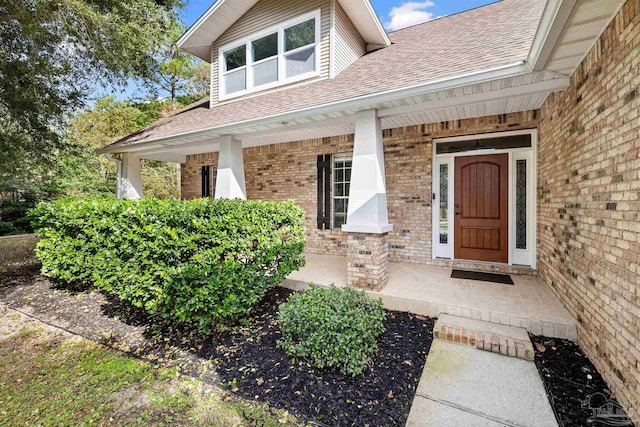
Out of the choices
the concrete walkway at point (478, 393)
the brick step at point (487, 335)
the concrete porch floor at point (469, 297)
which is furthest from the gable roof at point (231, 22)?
the concrete walkway at point (478, 393)

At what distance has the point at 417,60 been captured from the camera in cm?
452

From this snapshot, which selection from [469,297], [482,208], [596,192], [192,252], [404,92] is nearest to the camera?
[596,192]

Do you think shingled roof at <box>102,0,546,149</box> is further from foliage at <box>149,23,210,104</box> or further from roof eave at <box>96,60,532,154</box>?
foliage at <box>149,23,210,104</box>

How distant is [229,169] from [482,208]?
16.6 ft

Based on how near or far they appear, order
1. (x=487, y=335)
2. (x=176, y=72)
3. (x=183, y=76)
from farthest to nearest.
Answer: (x=183, y=76) < (x=176, y=72) < (x=487, y=335)

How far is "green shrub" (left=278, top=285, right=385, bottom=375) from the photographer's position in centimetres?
255

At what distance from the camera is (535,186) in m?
4.68

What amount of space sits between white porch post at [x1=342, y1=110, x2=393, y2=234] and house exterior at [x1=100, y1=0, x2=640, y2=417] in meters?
0.02

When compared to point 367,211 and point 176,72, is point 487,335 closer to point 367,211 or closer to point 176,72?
point 367,211

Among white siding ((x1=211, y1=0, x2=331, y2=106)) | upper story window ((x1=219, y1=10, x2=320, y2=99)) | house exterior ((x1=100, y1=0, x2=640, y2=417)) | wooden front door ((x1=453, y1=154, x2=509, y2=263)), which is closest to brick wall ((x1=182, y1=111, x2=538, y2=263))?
house exterior ((x1=100, y1=0, x2=640, y2=417))

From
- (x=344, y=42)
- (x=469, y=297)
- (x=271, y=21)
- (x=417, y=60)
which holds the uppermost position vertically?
(x=271, y=21)

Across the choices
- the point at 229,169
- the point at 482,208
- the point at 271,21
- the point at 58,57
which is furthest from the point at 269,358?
the point at 58,57

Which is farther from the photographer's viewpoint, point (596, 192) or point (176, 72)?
point (176, 72)

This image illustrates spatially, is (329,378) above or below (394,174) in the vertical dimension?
below
